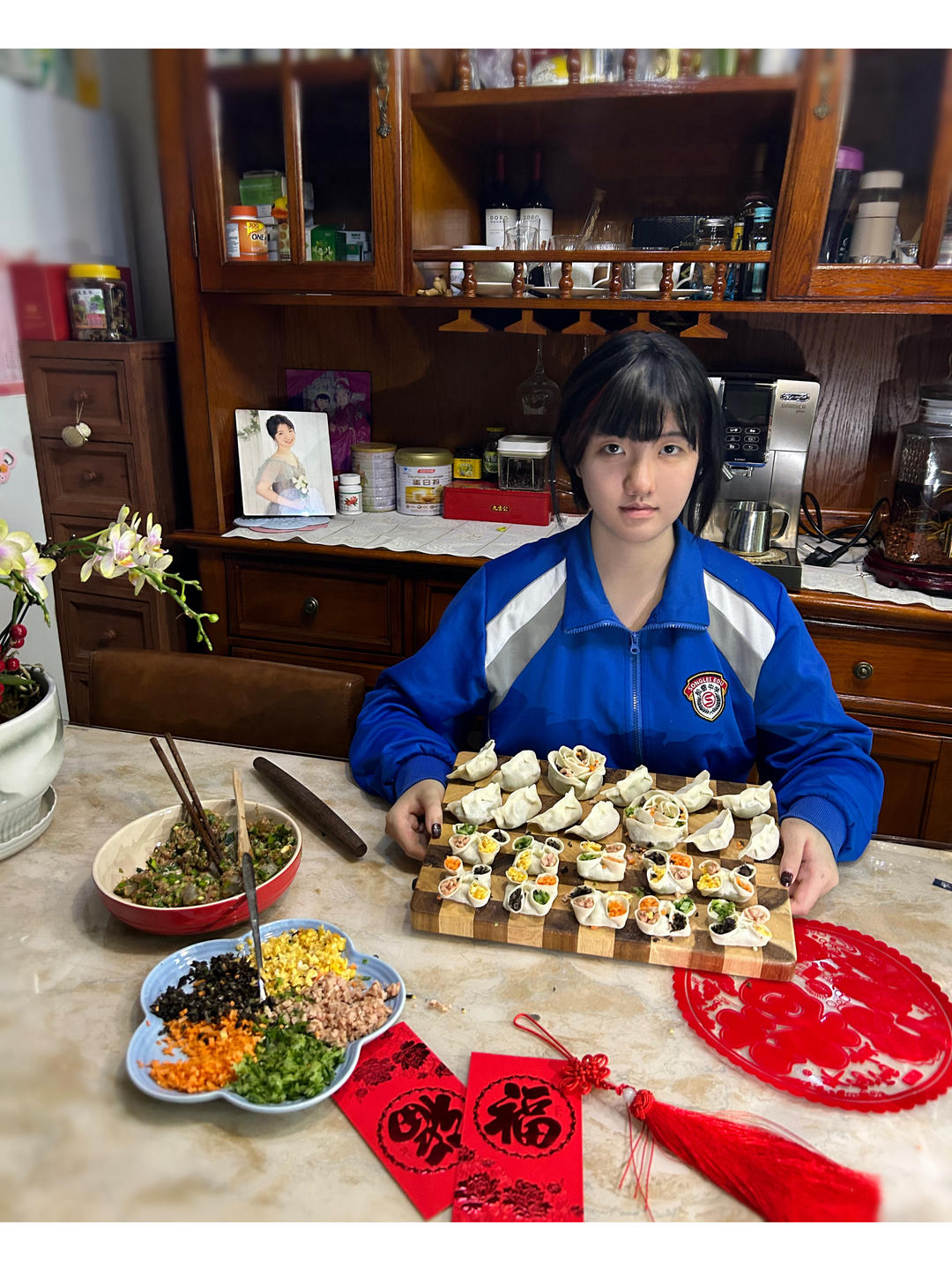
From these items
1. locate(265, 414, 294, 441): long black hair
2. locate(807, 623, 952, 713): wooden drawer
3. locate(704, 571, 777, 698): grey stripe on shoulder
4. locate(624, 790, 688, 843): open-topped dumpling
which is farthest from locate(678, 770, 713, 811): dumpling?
locate(265, 414, 294, 441): long black hair

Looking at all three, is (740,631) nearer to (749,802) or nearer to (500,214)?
(749,802)

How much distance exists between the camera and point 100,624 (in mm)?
2053

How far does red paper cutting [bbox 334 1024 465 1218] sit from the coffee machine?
128cm

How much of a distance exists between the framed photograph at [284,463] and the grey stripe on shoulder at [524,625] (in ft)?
3.37

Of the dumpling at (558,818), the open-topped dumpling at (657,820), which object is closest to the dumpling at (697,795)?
the open-topped dumpling at (657,820)

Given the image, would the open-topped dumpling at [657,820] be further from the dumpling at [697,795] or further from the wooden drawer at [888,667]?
the wooden drawer at [888,667]

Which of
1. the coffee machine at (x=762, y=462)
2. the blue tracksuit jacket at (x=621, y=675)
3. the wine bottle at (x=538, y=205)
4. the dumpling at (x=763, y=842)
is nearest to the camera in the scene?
the dumpling at (x=763, y=842)

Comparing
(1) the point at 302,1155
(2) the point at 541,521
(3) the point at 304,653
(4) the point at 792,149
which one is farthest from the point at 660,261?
(1) the point at 302,1155

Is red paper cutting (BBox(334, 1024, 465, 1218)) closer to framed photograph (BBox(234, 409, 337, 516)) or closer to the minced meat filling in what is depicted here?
the minced meat filling

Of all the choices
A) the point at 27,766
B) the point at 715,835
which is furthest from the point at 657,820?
the point at 27,766

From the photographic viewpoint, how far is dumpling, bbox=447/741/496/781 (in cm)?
92

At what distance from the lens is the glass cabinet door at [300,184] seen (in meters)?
1.62

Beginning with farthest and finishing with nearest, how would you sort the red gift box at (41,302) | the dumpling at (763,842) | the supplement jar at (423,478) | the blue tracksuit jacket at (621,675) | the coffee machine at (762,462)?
1. the supplement jar at (423,478)
2. the coffee machine at (762,462)
3. the red gift box at (41,302)
4. the blue tracksuit jacket at (621,675)
5. the dumpling at (763,842)
